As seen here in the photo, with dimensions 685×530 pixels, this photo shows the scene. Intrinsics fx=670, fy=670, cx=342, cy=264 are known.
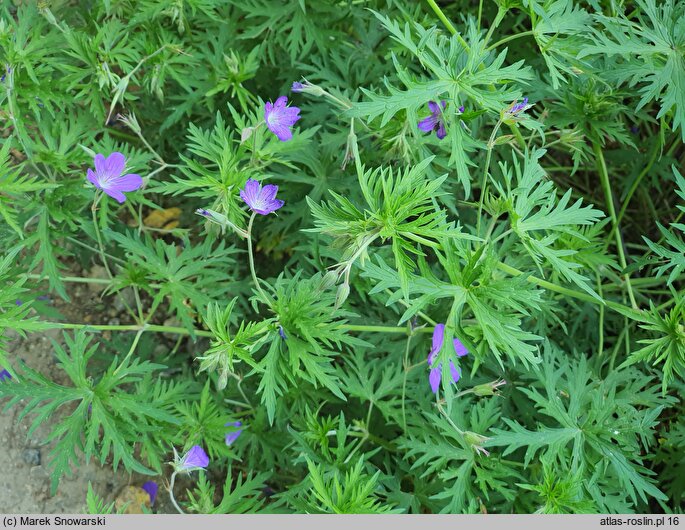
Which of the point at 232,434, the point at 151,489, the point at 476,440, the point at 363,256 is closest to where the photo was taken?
the point at 363,256

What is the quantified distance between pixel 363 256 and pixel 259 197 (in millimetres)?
428

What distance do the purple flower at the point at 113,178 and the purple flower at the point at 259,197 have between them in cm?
40

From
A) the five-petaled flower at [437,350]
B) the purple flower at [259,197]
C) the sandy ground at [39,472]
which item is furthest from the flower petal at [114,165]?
the five-petaled flower at [437,350]

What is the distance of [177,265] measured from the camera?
7.33 feet

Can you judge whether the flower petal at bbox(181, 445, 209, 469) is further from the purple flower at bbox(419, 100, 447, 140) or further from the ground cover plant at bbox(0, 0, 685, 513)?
the purple flower at bbox(419, 100, 447, 140)

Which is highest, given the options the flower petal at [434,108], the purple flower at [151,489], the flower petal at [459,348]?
the flower petal at [434,108]

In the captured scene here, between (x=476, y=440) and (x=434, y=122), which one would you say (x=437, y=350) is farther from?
(x=434, y=122)

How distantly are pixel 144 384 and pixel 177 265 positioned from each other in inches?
16.2

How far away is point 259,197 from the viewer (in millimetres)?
1863

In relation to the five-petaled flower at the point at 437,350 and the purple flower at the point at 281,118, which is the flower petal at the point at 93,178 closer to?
the purple flower at the point at 281,118

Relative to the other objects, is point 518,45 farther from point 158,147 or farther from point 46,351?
point 46,351

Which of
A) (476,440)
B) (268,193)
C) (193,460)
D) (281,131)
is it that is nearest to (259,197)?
(268,193)

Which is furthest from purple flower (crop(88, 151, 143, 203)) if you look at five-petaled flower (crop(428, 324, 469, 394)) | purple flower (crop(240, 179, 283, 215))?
five-petaled flower (crop(428, 324, 469, 394))

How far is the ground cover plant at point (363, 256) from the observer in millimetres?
1796
